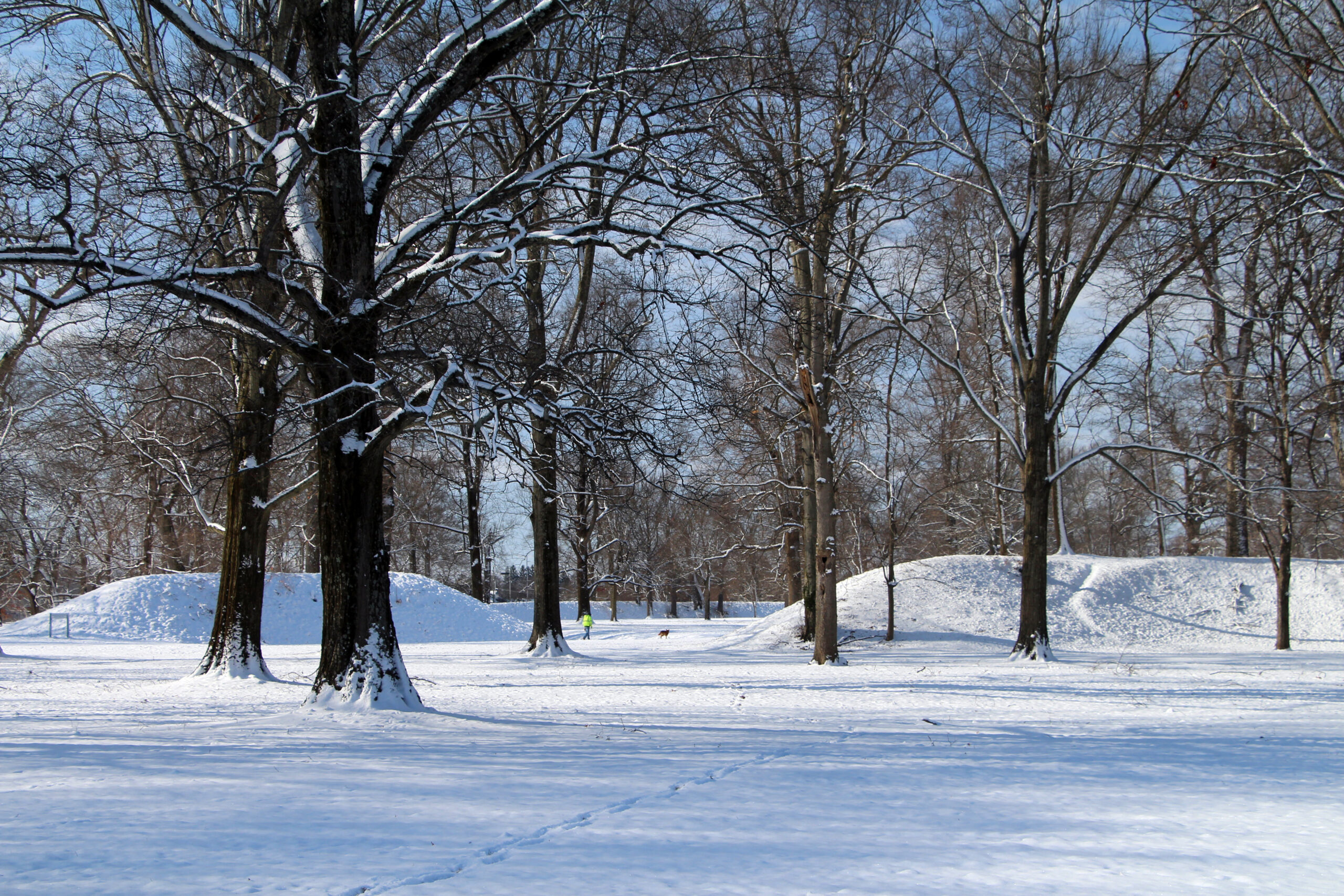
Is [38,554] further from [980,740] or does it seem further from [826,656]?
[980,740]

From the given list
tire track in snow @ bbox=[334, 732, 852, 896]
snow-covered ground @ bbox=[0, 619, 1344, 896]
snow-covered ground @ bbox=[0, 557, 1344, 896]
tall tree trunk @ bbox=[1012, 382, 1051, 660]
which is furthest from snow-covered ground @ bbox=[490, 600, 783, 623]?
tire track in snow @ bbox=[334, 732, 852, 896]

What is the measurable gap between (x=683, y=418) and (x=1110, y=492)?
38442mm

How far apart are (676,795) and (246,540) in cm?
1023

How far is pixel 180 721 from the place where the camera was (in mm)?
8461

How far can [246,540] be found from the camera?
43.9 feet

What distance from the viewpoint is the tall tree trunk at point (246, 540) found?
1317cm

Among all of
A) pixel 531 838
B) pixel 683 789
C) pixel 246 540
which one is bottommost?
pixel 683 789

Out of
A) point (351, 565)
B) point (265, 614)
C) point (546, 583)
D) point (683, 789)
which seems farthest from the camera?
point (265, 614)

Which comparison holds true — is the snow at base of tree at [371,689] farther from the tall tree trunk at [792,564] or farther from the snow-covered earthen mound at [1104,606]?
the tall tree trunk at [792,564]

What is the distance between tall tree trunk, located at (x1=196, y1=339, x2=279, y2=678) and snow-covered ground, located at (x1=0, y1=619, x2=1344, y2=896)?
1861mm

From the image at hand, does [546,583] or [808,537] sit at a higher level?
[808,537]

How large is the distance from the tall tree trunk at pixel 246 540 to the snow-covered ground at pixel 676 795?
1.86 metres

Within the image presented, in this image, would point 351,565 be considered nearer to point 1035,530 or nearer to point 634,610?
Answer: point 1035,530

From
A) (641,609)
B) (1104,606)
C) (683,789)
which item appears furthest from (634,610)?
(683,789)
